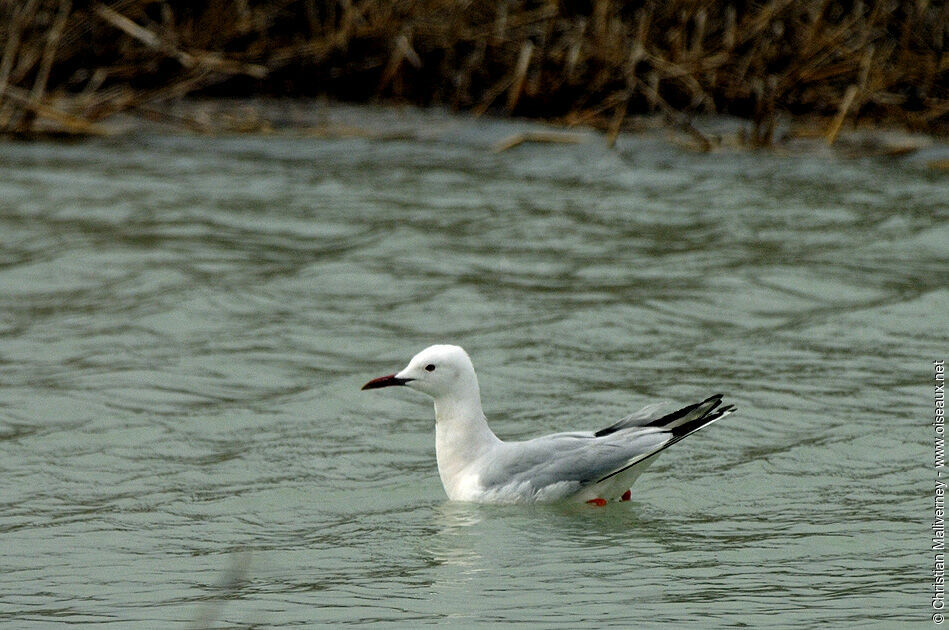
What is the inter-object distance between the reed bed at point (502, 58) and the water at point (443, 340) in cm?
65

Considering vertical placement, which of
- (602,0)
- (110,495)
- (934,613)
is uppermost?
(602,0)

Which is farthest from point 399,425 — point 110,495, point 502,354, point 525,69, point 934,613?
point 525,69

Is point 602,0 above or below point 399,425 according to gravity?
above

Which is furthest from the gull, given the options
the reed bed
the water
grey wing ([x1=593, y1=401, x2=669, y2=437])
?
the reed bed

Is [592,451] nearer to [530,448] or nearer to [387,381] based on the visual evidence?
[530,448]

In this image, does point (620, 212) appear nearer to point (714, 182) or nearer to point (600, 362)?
point (714, 182)

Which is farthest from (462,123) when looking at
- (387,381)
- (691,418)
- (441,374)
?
(691,418)

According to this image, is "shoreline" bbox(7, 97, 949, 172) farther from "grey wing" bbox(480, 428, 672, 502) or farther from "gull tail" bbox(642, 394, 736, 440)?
"grey wing" bbox(480, 428, 672, 502)

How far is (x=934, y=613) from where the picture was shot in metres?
5.52

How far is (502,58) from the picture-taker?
1642 centimetres

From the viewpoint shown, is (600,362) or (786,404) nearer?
(786,404)

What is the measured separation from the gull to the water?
0.11m

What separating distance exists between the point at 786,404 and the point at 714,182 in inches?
215

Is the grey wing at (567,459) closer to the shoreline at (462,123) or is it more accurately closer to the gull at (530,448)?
the gull at (530,448)
